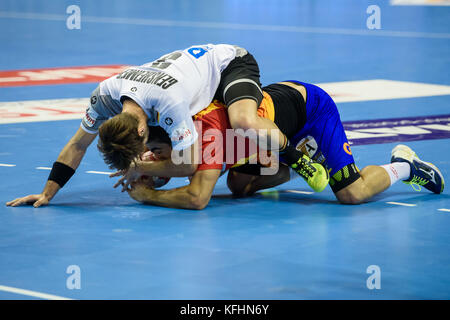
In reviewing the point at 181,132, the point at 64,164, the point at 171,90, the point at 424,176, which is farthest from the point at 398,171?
the point at 64,164

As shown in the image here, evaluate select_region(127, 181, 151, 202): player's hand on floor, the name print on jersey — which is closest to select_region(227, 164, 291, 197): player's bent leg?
select_region(127, 181, 151, 202): player's hand on floor

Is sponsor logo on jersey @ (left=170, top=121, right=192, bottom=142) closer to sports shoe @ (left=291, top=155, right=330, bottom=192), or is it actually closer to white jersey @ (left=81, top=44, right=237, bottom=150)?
white jersey @ (left=81, top=44, right=237, bottom=150)

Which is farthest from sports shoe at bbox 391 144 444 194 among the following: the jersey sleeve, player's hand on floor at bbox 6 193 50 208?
player's hand on floor at bbox 6 193 50 208

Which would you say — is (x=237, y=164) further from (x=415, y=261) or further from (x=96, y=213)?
(x=415, y=261)

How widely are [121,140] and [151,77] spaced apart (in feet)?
2.19

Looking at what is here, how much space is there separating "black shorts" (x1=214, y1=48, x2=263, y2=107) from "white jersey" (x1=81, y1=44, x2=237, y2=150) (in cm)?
6

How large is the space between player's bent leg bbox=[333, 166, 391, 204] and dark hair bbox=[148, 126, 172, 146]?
4.51ft

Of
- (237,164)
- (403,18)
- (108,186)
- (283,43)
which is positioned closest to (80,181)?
(108,186)

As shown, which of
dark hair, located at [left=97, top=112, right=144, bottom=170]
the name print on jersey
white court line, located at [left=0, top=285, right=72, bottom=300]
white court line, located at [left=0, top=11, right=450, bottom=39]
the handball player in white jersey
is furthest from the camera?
white court line, located at [left=0, top=11, right=450, bottom=39]

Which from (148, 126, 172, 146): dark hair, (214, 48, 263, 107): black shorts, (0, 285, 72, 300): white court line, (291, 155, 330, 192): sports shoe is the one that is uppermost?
(214, 48, 263, 107): black shorts

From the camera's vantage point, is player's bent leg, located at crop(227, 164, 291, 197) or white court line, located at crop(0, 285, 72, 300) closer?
white court line, located at crop(0, 285, 72, 300)

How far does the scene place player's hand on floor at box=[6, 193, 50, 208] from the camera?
6.59 meters

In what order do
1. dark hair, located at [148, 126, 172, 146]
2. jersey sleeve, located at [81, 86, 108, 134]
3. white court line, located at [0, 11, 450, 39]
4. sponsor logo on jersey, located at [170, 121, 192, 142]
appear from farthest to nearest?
white court line, located at [0, 11, 450, 39]
dark hair, located at [148, 126, 172, 146]
jersey sleeve, located at [81, 86, 108, 134]
sponsor logo on jersey, located at [170, 121, 192, 142]

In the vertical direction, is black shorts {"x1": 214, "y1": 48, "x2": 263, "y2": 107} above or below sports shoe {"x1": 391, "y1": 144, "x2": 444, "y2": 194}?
above
